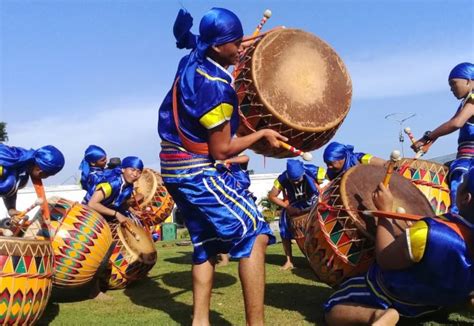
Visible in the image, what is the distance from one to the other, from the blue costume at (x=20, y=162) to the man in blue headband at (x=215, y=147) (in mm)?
1213

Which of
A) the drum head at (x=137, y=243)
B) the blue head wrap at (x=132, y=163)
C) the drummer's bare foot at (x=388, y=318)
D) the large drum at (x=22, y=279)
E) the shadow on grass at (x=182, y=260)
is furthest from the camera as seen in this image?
the shadow on grass at (x=182, y=260)

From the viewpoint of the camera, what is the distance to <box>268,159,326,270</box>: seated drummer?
6.93m

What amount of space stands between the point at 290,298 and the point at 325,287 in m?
0.65

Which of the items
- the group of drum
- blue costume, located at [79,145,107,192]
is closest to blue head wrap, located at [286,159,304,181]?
the group of drum

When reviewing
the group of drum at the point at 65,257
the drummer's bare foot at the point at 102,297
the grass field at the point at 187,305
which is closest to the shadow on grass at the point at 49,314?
the grass field at the point at 187,305

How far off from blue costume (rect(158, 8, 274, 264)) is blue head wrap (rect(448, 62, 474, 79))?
9.02ft

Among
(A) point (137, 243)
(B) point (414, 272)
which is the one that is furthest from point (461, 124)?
(A) point (137, 243)

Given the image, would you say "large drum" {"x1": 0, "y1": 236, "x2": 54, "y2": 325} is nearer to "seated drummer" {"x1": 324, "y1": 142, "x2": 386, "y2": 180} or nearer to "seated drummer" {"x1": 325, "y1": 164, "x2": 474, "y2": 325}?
"seated drummer" {"x1": 325, "y1": 164, "x2": 474, "y2": 325}

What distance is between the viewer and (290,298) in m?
4.72

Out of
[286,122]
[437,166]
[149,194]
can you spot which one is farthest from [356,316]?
[149,194]

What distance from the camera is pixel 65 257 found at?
4.60 metres

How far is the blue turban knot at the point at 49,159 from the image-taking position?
4.19 meters

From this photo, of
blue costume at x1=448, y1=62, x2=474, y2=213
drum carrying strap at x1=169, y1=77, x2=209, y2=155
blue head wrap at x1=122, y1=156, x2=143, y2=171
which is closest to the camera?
drum carrying strap at x1=169, y1=77, x2=209, y2=155

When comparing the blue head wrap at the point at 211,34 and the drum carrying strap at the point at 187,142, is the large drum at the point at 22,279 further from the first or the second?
the blue head wrap at the point at 211,34
